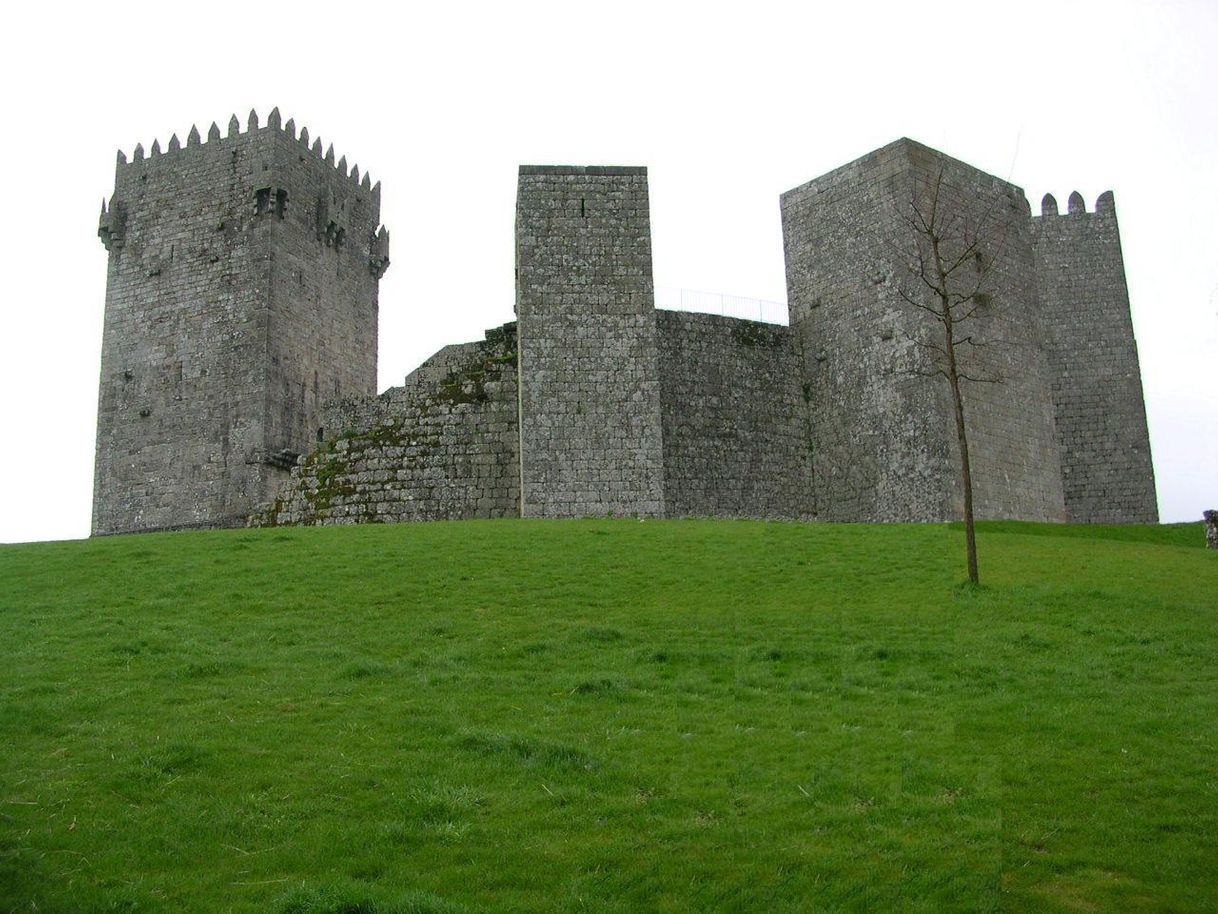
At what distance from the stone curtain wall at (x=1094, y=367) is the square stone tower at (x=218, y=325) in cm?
1975

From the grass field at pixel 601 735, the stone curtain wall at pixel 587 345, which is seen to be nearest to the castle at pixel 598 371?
the stone curtain wall at pixel 587 345

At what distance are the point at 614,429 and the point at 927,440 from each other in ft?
21.7

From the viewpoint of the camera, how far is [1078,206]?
118 feet

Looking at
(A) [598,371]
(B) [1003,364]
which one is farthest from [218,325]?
(B) [1003,364]

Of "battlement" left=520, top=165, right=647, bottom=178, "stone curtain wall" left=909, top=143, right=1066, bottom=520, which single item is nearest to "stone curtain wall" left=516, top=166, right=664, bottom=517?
"battlement" left=520, top=165, right=647, bottom=178

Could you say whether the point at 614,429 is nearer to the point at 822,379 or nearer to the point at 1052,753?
the point at 822,379

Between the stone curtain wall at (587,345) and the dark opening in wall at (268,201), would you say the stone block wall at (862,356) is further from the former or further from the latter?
the dark opening in wall at (268,201)

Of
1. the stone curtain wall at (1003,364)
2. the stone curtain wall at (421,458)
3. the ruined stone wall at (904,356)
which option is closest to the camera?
the stone curtain wall at (421,458)

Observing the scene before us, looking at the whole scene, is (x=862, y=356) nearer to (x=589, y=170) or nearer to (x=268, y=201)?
(x=589, y=170)

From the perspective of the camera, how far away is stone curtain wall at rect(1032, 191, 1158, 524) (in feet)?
111

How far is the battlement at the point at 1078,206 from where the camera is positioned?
35688 millimetres

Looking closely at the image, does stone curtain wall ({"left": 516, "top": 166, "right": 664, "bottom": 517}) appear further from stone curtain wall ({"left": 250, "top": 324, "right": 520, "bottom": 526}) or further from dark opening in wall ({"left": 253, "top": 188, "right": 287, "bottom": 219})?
dark opening in wall ({"left": 253, "top": 188, "right": 287, "bottom": 219})

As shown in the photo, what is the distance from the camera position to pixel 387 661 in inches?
528

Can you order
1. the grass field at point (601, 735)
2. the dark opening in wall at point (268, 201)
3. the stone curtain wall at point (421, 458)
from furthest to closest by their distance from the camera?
the dark opening in wall at point (268, 201) < the stone curtain wall at point (421, 458) < the grass field at point (601, 735)
